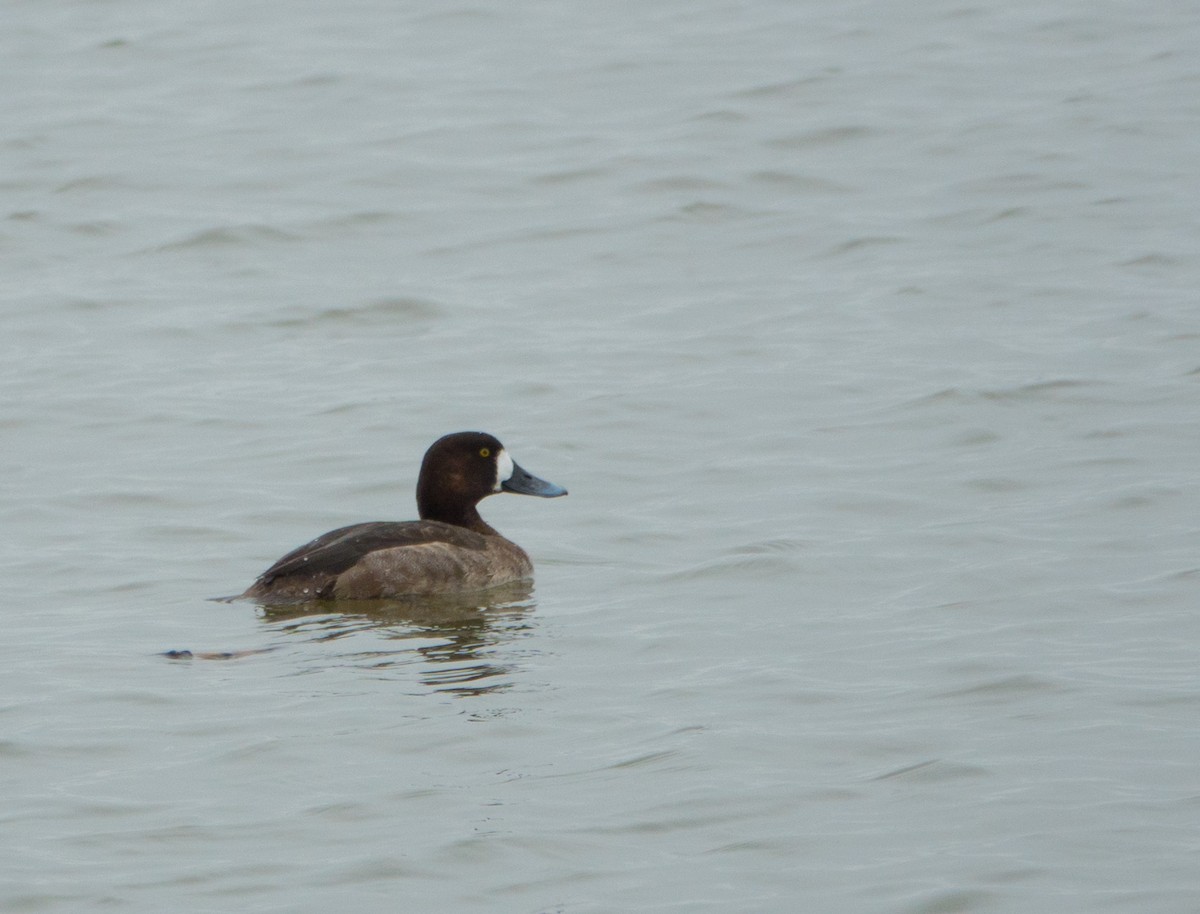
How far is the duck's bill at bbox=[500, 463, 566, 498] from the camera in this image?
34.0ft

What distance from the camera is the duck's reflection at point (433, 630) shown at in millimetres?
7977

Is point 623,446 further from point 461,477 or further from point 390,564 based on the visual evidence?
point 390,564

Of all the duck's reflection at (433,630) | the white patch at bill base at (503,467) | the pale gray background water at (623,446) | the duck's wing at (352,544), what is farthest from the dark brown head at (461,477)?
the duck's reflection at (433,630)

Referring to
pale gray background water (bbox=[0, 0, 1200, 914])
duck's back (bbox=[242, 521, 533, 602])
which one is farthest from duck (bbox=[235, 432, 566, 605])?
pale gray background water (bbox=[0, 0, 1200, 914])

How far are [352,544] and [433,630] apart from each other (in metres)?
0.67

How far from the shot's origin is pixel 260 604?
896 cm

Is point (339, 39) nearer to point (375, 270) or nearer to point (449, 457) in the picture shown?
point (375, 270)

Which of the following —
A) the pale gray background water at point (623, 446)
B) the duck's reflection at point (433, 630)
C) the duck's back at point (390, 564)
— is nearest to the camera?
the pale gray background water at point (623, 446)

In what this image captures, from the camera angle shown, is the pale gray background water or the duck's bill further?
the duck's bill

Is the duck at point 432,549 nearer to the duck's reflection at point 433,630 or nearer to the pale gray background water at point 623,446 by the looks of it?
the duck's reflection at point 433,630

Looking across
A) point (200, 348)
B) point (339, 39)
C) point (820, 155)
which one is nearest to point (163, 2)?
point (339, 39)

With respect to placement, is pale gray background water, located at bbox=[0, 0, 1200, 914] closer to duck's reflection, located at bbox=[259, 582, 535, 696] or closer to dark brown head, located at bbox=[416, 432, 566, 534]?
duck's reflection, located at bbox=[259, 582, 535, 696]

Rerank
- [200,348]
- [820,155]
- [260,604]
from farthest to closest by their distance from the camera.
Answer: [820,155], [200,348], [260,604]

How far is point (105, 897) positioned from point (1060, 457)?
6494 mm
